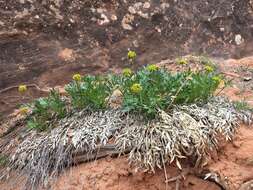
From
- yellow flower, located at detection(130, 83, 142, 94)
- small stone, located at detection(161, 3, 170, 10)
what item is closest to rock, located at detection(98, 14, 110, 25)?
small stone, located at detection(161, 3, 170, 10)

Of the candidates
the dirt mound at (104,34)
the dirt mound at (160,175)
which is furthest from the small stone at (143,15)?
the dirt mound at (160,175)

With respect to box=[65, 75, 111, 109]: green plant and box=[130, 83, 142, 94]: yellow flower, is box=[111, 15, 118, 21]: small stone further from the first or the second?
box=[130, 83, 142, 94]: yellow flower

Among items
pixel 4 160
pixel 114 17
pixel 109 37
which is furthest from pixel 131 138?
pixel 114 17

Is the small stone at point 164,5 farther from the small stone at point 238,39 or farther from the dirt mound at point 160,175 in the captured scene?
the dirt mound at point 160,175

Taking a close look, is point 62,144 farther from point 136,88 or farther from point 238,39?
point 238,39

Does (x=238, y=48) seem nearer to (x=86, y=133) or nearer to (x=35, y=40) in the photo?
(x=35, y=40)

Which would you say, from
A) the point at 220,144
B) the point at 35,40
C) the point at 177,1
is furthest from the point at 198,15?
the point at 220,144
